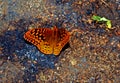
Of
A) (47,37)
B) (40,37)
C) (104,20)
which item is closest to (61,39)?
(47,37)

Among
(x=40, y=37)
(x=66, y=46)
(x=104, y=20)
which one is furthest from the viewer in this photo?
(x=104, y=20)

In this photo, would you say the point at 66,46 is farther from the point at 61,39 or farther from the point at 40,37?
the point at 40,37

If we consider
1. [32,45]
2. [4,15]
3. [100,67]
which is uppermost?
[4,15]

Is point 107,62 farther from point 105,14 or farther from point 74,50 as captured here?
point 105,14

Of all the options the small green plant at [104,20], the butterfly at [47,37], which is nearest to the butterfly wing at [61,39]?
the butterfly at [47,37]

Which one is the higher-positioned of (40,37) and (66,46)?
Result: (40,37)

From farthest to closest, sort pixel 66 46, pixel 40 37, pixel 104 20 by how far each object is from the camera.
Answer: pixel 104 20 < pixel 66 46 < pixel 40 37

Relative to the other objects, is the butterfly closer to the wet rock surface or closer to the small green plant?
the wet rock surface

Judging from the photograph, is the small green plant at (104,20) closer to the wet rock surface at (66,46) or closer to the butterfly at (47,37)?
the wet rock surface at (66,46)

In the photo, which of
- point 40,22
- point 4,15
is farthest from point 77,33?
point 4,15
